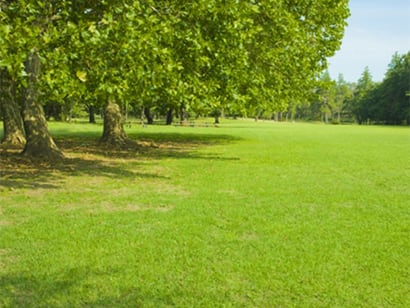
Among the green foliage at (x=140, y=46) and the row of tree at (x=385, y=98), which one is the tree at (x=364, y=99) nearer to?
the row of tree at (x=385, y=98)

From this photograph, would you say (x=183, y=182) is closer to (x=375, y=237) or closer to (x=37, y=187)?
(x=37, y=187)

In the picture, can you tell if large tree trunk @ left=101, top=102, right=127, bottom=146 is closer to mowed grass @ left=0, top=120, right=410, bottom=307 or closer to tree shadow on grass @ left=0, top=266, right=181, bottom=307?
mowed grass @ left=0, top=120, right=410, bottom=307

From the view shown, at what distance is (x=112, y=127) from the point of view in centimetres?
2292

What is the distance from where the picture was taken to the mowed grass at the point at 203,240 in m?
4.77

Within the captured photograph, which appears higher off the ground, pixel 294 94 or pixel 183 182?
pixel 294 94

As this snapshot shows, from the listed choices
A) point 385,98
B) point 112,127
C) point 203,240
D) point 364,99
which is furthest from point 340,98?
point 203,240

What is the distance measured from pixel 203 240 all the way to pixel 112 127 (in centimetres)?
1743

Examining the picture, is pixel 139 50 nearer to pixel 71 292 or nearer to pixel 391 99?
pixel 71 292

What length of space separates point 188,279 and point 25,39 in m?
5.56

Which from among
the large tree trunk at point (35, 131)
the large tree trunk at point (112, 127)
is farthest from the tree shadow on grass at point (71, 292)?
the large tree trunk at point (112, 127)

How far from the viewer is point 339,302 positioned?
15.1 feet

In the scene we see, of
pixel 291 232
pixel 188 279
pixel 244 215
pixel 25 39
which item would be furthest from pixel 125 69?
pixel 188 279

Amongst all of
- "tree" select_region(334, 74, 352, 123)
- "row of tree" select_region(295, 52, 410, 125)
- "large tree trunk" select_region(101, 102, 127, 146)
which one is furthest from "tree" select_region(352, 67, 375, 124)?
"large tree trunk" select_region(101, 102, 127, 146)

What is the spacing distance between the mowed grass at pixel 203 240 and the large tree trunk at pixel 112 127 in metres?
9.79
